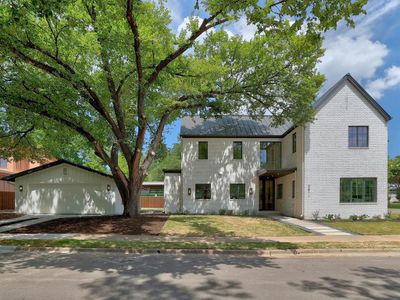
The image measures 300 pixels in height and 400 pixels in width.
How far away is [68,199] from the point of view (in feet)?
82.6

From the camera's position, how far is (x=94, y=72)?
18250mm

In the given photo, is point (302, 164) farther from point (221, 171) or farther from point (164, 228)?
point (164, 228)

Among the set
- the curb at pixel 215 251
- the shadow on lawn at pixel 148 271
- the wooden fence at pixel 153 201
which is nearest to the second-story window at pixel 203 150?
the curb at pixel 215 251

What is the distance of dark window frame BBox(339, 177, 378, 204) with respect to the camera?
69.8 feet

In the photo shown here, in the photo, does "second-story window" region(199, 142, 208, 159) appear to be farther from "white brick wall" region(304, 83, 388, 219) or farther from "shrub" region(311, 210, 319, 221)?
"shrub" region(311, 210, 319, 221)

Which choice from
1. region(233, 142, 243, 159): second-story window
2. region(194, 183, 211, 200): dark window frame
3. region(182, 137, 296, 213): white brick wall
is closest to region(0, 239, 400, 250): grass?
region(182, 137, 296, 213): white brick wall

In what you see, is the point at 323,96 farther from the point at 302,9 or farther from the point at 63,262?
the point at 63,262

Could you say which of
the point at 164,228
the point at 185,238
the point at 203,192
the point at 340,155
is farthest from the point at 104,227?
the point at 340,155

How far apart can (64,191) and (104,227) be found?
11.1 metres

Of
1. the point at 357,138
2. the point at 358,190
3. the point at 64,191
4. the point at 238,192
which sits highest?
the point at 357,138

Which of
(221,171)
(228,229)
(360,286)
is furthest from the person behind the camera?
(221,171)

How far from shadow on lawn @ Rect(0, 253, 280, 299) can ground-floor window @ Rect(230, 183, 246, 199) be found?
15413 mm

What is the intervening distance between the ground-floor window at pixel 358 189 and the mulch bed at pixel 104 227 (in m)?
10.8

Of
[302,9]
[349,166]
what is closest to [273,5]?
[302,9]
